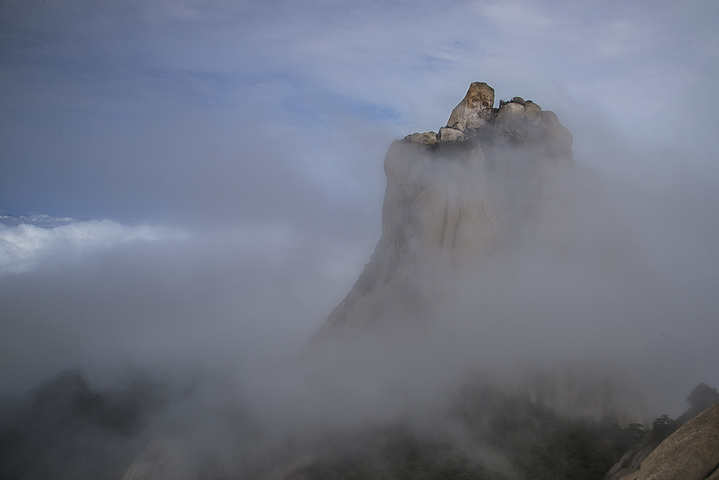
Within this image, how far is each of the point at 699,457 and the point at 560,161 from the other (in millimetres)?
33990

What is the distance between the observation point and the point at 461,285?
1751 inches

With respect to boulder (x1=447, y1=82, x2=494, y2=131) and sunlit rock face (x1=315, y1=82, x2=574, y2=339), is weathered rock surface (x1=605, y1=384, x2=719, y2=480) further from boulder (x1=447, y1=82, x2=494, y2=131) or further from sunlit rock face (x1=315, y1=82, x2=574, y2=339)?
boulder (x1=447, y1=82, x2=494, y2=131)

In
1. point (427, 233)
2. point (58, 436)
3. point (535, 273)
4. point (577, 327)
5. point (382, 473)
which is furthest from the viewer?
point (58, 436)

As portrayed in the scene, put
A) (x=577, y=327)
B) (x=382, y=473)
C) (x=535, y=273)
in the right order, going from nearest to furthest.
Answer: (x=382, y=473) < (x=577, y=327) < (x=535, y=273)

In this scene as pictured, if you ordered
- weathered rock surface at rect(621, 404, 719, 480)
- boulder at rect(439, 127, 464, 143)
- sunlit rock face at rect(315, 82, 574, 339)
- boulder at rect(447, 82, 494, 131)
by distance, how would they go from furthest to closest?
1. boulder at rect(447, 82, 494, 131)
2. boulder at rect(439, 127, 464, 143)
3. sunlit rock face at rect(315, 82, 574, 339)
4. weathered rock surface at rect(621, 404, 719, 480)

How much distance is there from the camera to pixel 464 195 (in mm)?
46250

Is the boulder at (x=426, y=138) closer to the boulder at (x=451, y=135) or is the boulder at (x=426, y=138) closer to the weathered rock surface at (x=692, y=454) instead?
the boulder at (x=451, y=135)

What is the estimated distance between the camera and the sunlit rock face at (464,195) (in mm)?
45219

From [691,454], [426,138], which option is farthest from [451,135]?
[691,454]

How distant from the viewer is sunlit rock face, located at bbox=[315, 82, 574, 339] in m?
Result: 45.2

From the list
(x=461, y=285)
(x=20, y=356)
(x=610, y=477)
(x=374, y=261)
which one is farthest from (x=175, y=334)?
(x=610, y=477)

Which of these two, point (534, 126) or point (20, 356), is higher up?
point (20, 356)

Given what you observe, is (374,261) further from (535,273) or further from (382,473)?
(382,473)

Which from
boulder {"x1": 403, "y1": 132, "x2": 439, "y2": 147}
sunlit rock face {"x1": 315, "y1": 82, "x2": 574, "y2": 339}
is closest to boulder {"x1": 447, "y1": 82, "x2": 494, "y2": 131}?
sunlit rock face {"x1": 315, "y1": 82, "x2": 574, "y2": 339}
